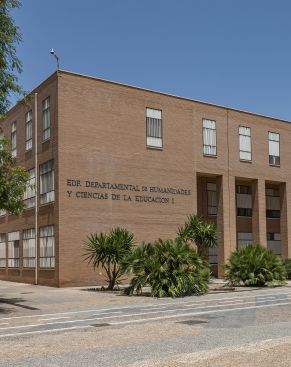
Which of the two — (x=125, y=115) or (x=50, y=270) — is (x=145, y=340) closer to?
(x=50, y=270)

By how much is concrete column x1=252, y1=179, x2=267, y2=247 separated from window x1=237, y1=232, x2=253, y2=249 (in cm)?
72

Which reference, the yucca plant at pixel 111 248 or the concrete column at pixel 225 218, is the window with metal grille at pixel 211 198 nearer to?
the concrete column at pixel 225 218

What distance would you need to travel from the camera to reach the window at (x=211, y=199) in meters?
42.2

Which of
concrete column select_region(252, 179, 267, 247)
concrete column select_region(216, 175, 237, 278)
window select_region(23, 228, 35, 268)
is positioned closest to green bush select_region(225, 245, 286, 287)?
concrete column select_region(216, 175, 237, 278)

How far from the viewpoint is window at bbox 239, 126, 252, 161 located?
41.6 m

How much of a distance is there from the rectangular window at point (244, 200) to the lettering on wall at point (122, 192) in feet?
23.7

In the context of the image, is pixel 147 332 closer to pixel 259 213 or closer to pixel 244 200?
pixel 259 213

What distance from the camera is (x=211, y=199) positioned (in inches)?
1677

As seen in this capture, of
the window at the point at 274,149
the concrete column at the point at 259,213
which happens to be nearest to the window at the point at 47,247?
the concrete column at the point at 259,213

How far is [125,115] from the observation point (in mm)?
35156

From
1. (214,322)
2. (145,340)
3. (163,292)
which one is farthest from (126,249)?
(145,340)

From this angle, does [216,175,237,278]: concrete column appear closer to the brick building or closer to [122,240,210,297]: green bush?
the brick building

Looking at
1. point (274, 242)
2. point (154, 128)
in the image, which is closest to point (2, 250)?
point (154, 128)

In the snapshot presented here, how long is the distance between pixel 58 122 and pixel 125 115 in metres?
4.72
